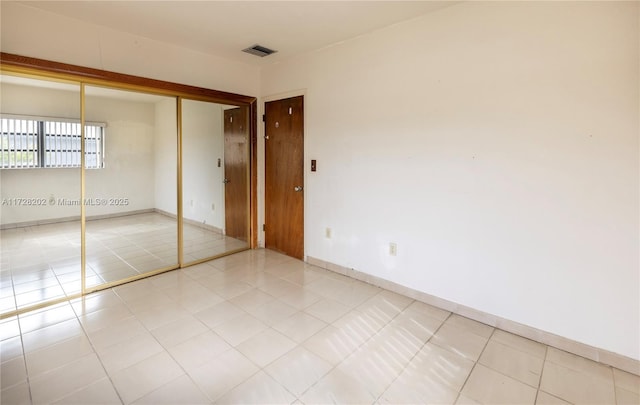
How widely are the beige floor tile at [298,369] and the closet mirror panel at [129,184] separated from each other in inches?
90.5

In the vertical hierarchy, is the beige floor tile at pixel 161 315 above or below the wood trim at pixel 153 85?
below

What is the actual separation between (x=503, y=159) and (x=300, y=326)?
6.75 ft

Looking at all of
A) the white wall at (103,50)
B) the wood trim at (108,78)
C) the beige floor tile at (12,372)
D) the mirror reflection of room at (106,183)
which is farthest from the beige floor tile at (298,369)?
the white wall at (103,50)

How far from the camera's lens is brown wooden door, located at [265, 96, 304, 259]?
4.03 meters

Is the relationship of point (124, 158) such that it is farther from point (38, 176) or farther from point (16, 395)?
point (16, 395)

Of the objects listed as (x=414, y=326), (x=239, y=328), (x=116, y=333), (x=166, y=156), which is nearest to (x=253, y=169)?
(x=166, y=156)

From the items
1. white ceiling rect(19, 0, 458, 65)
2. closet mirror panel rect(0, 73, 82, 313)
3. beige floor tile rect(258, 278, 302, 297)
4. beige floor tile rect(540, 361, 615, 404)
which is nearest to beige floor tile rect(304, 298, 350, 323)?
beige floor tile rect(258, 278, 302, 297)

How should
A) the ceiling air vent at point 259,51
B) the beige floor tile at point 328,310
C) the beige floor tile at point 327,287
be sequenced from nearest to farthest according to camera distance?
the beige floor tile at point 328,310 → the beige floor tile at point 327,287 → the ceiling air vent at point 259,51

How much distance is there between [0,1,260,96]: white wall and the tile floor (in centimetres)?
222

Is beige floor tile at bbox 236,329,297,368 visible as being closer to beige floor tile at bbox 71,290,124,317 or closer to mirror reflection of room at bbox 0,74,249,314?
beige floor tile at bbox 71,290,124,317

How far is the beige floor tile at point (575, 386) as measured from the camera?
1.80 metres

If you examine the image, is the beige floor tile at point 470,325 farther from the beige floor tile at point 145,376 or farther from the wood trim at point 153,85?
the wood trim at point 153,85

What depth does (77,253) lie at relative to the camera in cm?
335

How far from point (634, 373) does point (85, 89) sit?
4827 millimetres
